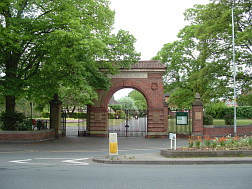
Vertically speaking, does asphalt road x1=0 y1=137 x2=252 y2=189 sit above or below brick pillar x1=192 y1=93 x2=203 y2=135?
below

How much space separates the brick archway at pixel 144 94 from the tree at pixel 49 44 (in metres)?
3.89

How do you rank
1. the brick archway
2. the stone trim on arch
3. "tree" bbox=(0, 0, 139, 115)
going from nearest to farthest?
"tree" bbox=(0, 0, 139, 115) < the brick archway < the stone trim on arch

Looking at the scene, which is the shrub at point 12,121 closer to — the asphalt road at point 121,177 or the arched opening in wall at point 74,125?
the arched opening in wall at point 74,125

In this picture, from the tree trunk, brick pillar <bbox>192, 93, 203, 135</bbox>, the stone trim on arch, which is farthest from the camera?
the stone trim on arch

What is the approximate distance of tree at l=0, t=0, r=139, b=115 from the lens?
52.4ft

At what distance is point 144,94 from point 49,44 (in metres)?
11.1

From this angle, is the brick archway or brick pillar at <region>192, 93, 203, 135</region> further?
the brick archway

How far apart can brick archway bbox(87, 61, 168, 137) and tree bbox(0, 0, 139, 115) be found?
3889mm

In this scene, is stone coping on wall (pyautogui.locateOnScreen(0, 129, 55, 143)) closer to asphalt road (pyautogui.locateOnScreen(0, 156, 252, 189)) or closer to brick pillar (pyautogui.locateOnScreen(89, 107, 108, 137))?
brick pillar (pyautogui.locateOnScreen(89, 107, 108, 137))

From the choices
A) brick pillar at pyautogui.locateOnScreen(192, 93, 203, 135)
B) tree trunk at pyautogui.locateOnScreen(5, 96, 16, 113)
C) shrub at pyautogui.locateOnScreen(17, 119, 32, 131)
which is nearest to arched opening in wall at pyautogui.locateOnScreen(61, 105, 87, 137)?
shrub at pyautogui.locateOnScreen(17, 119, 32, 131)

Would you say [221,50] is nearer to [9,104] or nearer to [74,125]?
[9,104]

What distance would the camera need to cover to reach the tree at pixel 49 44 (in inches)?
629

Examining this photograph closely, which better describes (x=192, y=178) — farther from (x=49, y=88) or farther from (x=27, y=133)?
(x=27, y=133)

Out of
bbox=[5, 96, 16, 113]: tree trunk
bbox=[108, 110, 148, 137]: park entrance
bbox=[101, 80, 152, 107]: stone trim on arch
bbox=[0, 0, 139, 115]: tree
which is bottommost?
bbox=[108, 110, 148, 137]: park entrance
